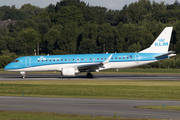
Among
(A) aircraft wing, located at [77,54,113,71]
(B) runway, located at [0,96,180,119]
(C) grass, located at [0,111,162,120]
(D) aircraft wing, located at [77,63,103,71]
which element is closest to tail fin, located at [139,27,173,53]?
(A) aircraft wing, located at [77,54,113,71]

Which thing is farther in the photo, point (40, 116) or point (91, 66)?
point (91, 66)

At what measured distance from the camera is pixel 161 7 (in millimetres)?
147375

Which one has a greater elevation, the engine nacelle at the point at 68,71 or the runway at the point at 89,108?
the engine nacelle at the point at 68,71

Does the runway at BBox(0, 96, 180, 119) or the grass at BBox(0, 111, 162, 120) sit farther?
the runway at BBox(0, 96, 180, 119)

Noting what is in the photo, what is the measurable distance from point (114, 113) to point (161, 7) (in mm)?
137665

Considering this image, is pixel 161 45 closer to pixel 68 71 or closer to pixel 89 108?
pixel 68 71

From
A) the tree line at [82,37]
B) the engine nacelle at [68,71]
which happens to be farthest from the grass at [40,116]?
the tree line at [82,37]

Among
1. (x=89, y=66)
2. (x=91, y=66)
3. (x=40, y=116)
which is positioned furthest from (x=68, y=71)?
(x=40, y=116)

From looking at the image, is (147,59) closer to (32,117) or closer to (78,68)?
Result: (78,68)

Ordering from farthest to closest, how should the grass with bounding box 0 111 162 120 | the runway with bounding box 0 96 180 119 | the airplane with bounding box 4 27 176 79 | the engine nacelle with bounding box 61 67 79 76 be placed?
the airplane with bounding box 4 27 176 79 < the engine nacelle with bounding box 61 67 79 76 < the runway with bounding box 0 96 180 119 < the grass with bounding box 0 111 162 120

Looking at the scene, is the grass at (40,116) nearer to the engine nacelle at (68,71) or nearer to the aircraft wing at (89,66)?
the engine nacelle at (68,71)

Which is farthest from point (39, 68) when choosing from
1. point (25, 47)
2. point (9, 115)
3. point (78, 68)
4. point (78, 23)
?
point (78, 23)

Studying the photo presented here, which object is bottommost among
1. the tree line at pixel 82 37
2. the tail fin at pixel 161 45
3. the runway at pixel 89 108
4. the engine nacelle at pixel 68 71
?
the runway at pixel 89 108

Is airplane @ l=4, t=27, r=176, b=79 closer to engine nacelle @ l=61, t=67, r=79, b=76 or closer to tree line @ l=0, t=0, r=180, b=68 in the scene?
engine nacelle @ l=61, t=67, r=79, b=76
